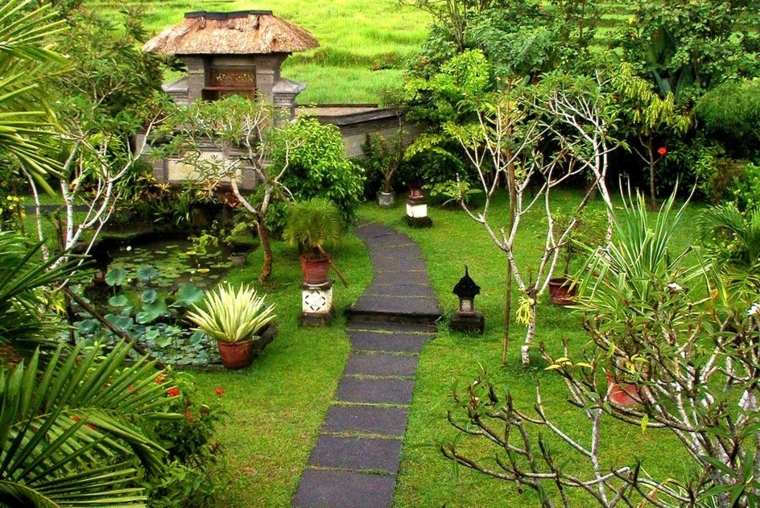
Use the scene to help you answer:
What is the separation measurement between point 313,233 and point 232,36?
5.01 meters

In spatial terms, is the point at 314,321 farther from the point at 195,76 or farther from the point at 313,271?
the point at 195,76

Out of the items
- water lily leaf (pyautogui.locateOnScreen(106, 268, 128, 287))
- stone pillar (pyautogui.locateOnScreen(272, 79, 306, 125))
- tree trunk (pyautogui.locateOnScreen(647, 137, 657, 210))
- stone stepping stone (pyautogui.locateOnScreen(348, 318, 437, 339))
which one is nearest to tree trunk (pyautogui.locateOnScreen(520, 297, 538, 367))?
stone stepping stone (pyautogui.locateOnScreen(348, 318, 437, 339))

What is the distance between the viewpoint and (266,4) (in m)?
25.8

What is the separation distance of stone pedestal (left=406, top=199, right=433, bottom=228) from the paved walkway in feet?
4.40

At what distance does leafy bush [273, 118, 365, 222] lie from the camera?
11961 millimetres

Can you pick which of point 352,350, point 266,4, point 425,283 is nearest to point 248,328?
point 352,350

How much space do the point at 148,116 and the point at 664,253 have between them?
9.02 metres

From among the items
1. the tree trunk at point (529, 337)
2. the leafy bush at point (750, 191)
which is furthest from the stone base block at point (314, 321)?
the leafy bush at point (750, 191)

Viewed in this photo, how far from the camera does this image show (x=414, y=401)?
8.13 meters

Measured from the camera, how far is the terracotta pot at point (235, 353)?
8.78 meters

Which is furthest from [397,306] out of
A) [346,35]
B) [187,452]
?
[346,35]

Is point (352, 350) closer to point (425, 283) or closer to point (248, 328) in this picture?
point (248, 328)

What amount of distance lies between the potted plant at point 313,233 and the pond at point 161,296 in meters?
1.26

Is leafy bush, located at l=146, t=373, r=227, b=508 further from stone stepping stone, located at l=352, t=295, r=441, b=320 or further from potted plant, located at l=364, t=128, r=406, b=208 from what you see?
potted plant, located at l=364, t=128, r=406, b=208
